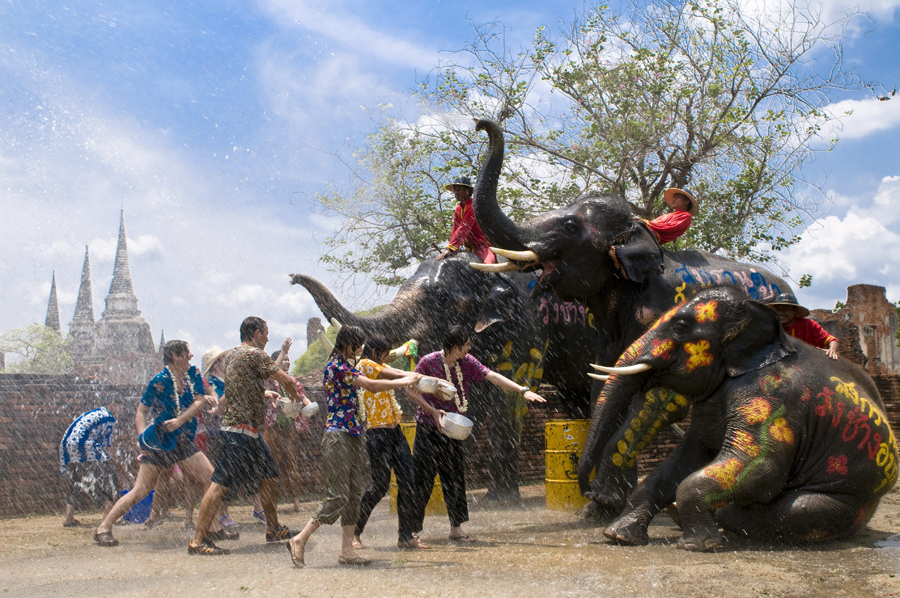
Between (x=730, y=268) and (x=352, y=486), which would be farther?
(x=730, y=268)

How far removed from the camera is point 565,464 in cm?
713

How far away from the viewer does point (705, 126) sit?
1403 cm

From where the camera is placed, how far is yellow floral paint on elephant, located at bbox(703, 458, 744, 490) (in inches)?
187

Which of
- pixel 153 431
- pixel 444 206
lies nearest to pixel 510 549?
pixel 153 431

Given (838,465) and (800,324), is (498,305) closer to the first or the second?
(800,324)

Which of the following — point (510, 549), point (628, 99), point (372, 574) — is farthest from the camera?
point (628, 99)

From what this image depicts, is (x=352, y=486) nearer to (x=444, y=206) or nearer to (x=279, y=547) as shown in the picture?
(x=279, y=547)

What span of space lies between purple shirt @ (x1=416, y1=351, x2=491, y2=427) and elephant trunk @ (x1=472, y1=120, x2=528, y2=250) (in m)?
1.26

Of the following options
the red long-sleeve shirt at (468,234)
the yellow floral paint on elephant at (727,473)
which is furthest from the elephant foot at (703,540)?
the red long-sleeve shirt at (468,234)

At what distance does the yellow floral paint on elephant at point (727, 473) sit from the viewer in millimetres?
4758

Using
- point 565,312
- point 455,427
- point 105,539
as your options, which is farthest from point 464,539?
point 565,312

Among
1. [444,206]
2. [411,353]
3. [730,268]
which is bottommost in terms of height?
[411,353]

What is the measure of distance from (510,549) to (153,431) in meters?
2.73

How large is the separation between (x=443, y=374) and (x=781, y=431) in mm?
2176
